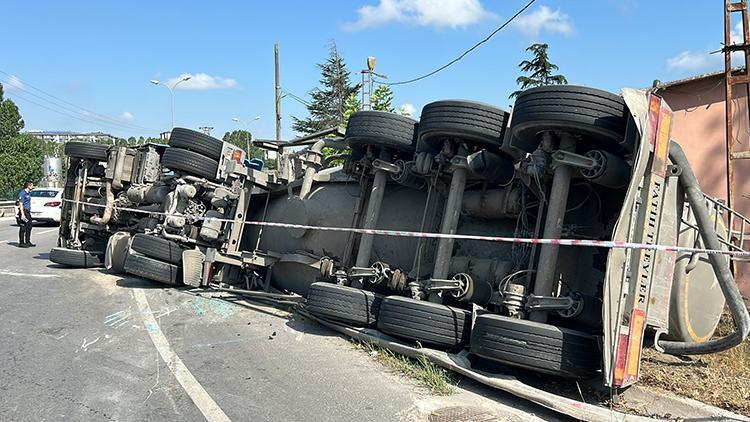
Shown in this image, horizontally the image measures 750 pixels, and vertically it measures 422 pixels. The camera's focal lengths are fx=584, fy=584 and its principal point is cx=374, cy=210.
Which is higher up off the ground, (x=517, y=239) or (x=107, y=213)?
(x=517, y=239)

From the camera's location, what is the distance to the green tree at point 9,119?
49750mm

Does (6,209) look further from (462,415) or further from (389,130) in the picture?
(462,415)

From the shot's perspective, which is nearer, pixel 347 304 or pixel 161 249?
pixel 347 304

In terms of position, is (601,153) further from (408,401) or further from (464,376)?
(408,401)

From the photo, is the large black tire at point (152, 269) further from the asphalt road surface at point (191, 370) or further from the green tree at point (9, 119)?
the green tree at point (9, 119)

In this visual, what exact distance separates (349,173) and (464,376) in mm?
2957

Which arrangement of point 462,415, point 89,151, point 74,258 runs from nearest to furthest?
point 462,415, point 74,258, point 89,151

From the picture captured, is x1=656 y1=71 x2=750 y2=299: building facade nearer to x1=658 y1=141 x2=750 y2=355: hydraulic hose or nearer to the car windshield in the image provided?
x1=658 y1=141 x2=750 y2=355: hydraulic hose

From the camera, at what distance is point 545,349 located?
3.96m

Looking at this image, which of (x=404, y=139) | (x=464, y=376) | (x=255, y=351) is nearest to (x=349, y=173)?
(x=404, y=139)

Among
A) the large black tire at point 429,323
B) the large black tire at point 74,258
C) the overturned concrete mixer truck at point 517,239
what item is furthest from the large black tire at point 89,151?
the large black tire at point 429,323

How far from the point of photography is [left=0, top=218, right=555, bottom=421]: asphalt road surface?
388 cm

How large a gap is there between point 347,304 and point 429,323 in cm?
108

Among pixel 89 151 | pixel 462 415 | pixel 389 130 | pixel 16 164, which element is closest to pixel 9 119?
pixel 16 164
